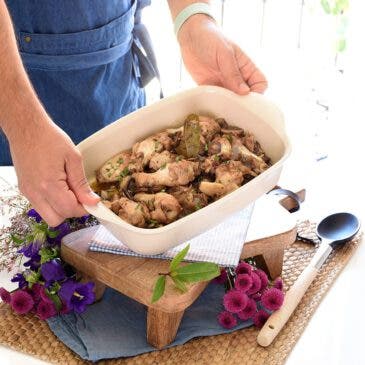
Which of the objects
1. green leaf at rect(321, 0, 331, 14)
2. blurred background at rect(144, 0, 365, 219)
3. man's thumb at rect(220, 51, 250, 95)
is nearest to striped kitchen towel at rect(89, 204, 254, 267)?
man's thumb at rect(220, 51, 250, 95)

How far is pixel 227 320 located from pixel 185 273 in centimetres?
11

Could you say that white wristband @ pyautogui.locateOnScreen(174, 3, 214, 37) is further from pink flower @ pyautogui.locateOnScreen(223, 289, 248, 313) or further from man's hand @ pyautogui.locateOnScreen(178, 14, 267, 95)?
pink flower @ pyautogui.locateOnScreen(223, 289, 248, 313)

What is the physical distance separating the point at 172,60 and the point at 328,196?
1.38 meters

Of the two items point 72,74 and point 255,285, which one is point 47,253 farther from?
point 72,74

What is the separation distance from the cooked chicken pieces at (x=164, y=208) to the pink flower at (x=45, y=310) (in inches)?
8.1

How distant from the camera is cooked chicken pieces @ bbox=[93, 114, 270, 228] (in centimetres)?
86

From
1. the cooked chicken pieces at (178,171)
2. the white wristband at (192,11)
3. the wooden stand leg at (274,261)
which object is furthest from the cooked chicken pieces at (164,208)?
the white wristband at (192,11)

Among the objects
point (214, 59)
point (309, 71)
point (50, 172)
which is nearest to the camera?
point (50, 172)

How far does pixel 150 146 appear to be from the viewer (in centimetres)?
96

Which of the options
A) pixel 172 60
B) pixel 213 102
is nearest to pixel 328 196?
pixel 213 102

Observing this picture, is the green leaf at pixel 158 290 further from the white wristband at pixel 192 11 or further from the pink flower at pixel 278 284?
the white wristband at pixel 192 11

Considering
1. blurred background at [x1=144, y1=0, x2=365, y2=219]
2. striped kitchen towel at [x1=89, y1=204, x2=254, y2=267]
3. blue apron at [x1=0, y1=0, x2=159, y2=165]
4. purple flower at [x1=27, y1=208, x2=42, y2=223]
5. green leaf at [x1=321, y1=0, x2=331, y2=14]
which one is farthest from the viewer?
green leaf at [x1=321, y1=0, x2=331, y2=14]

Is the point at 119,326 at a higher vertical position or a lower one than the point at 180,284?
lower

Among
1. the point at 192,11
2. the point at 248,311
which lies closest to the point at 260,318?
the point at 248,311
